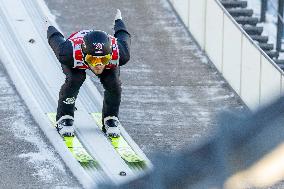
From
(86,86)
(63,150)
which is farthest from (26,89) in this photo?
(63,150)

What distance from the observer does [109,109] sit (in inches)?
478

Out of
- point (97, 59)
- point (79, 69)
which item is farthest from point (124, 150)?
point (97, 59)

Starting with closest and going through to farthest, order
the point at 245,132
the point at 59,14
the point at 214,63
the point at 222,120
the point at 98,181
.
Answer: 1. the point at 245,132
2. the point at 222,120
3. the point at 98,181
4. the point at 214,63
5. the point at 59,14

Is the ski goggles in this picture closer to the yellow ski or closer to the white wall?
the yellow ski

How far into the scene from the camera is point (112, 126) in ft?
A: 40.1

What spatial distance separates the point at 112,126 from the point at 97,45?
1331 millimetres

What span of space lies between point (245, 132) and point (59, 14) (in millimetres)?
9216

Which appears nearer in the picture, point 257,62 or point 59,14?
point 257,62

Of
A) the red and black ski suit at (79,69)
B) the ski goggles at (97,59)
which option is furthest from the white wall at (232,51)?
the ski goggles at (97,59)

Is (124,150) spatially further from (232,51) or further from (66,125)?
(232,51)

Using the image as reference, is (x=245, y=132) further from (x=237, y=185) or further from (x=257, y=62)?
(x=257, y=62)

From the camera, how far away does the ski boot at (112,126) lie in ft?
40.0

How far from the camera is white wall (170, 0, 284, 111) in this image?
13406 millimetres

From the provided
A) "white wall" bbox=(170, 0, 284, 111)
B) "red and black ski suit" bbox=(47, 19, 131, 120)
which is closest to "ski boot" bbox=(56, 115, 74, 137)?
"red and black ski suit" bbox=(47, 19, 131, 120)
